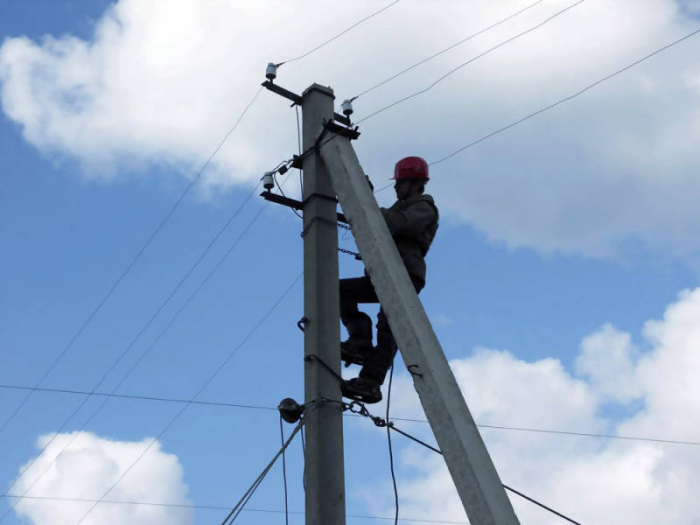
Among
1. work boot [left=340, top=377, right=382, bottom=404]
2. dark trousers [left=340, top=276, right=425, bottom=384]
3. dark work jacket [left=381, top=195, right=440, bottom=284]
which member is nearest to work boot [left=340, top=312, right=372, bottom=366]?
dark trousers [left=340, top=276, right=425, bottom=384]

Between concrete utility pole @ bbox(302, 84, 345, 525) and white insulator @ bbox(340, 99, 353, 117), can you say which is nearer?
concrete utility pole @ bbox(302, 84, 345, 525)

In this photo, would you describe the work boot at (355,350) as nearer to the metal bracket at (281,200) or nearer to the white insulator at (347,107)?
the metal bracket at (281,200)

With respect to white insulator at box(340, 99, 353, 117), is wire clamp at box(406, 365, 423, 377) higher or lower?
lower

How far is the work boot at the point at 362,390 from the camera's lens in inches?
239

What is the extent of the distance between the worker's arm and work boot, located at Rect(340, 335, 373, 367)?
765 millimetres

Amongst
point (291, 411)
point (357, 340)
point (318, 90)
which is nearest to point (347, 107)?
point (318, 90)

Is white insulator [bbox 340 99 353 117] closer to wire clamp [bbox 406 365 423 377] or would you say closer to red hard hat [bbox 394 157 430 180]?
red hard hat [bbox 394 157 430 180]

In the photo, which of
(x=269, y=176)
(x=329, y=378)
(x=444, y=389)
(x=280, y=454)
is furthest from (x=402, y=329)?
(x=269, y=176)

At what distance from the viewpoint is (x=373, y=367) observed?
20.5 feet

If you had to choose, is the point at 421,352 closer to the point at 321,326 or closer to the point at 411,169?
the point at 321,326

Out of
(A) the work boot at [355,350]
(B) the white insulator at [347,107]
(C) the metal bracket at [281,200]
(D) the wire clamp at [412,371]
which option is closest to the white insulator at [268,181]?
(C) the metal bracket at [281,200]

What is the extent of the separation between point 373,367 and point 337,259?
0.76 meters

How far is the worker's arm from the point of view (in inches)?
250

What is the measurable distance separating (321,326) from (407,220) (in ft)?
3.02
